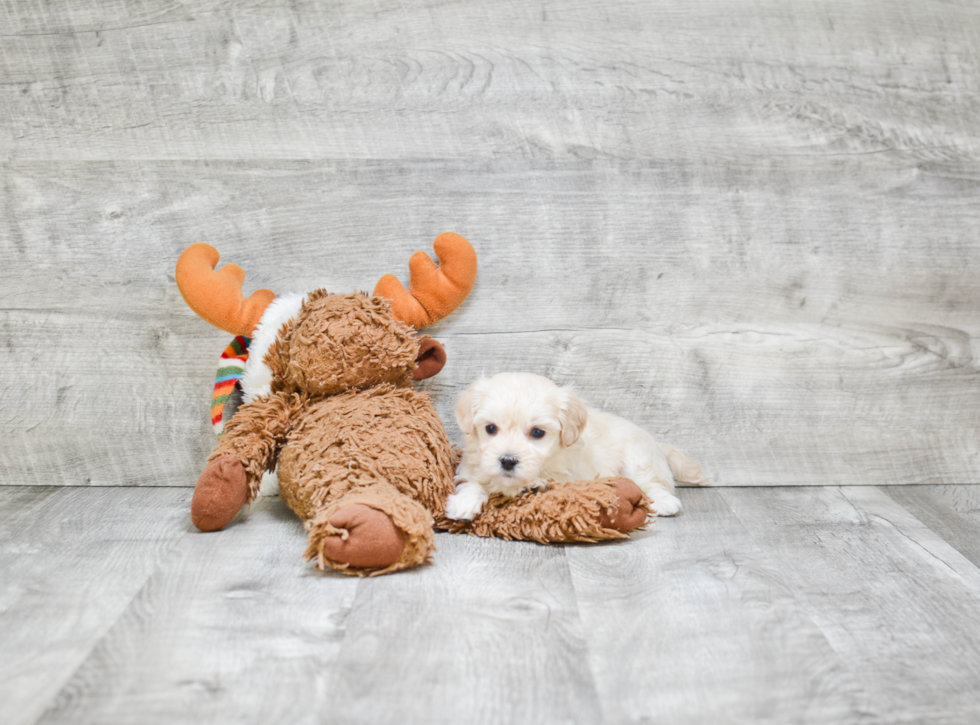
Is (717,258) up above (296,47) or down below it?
below

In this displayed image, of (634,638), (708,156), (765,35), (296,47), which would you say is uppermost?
(296,47)

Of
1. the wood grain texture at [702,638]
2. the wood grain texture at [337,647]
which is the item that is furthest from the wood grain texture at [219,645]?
the wood grain texture at [702,638]

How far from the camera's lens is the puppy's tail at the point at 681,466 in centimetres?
169

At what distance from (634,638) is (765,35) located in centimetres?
137

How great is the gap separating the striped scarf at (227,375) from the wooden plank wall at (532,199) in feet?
Answer: 0.40

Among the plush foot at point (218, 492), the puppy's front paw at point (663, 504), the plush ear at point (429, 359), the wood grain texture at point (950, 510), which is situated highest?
the plush ear at point (429, 359)

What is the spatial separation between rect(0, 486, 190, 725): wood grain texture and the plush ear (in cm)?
56

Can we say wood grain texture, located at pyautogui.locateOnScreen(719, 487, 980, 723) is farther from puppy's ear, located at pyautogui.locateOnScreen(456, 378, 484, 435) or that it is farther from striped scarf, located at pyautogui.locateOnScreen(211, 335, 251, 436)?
striped scarf, located at pyautogui.locateOnScreen(211, 335, 251, 436)

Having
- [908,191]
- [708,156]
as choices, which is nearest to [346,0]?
[708,156]

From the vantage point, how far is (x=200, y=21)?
1624 millimetres

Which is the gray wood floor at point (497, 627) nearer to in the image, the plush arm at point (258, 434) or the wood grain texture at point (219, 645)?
the wood grain texture at point (219, 645)

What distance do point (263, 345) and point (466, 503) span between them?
52 centimetres

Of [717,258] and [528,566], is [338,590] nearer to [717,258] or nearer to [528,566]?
[528,566]

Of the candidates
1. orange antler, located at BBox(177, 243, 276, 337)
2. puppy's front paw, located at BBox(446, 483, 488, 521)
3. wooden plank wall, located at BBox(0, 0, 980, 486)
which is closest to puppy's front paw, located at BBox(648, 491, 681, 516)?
wooden plank wall, located at BBox(0, 0, 980, 486)
